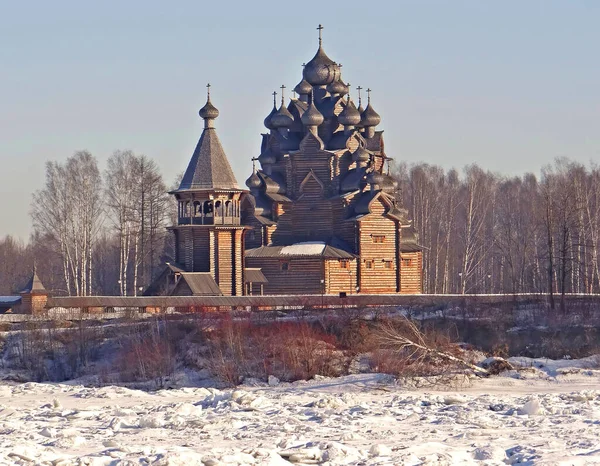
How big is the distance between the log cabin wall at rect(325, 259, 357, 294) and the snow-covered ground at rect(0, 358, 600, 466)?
17885 mm

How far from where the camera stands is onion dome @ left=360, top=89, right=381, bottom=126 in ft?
158

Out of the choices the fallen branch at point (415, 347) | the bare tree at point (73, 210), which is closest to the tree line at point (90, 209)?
the bare tree at point (73, 210)

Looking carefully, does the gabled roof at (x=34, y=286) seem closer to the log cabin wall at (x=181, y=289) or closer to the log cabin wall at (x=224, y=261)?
the log cabin wall at (x=181, y=289)

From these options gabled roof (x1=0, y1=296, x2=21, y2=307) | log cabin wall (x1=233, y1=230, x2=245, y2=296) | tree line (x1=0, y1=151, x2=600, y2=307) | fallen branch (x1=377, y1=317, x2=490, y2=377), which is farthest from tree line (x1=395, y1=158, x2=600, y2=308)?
fallen branch (x1=377, y1=317, x2=490, y2=377)

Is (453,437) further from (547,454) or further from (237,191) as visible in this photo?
(237,191)

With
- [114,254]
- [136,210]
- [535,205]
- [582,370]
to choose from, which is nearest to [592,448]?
[582,370]

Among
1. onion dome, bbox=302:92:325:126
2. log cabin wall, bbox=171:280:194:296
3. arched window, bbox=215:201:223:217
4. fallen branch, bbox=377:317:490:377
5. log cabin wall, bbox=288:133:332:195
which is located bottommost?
fallen branch, bbox=377:317:490:377

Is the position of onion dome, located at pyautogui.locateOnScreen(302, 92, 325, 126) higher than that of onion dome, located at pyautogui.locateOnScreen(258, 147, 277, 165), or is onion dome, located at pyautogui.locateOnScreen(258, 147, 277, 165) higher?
onion dome, located at pyautogui.locateOnScreen(302, 92, 325, 126)

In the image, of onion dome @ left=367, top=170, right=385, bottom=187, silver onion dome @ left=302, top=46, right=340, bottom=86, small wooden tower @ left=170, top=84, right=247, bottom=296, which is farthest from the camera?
silver onion dome @ left=302, top=46, right=340, bottom=86

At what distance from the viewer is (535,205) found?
59844 mm

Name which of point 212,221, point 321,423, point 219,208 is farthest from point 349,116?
point 321,423

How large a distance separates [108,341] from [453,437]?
50.9 ft

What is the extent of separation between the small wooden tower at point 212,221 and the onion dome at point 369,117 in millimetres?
8680

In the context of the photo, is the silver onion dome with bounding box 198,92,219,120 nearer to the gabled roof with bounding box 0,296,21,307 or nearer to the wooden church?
the wooden church
